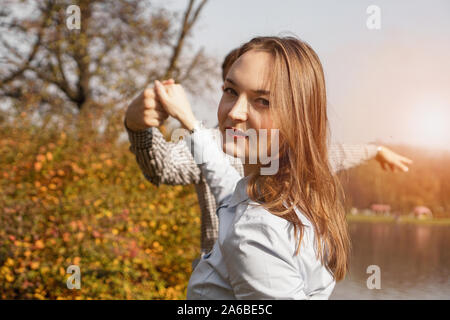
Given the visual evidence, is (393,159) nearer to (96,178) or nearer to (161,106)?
(161,106)

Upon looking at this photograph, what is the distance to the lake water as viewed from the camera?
2.74 meters

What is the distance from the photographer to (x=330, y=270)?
930mm

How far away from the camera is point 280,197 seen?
2.88ft

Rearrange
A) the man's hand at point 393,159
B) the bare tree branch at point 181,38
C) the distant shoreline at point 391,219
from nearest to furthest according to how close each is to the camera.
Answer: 1. the man's hand at point 393,159
2. the distant shoreline at point 391,219
3. the bare tree branch at point 181,38

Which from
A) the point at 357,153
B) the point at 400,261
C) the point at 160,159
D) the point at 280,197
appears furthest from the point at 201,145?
the point at 400,261

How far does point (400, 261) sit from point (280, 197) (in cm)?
242

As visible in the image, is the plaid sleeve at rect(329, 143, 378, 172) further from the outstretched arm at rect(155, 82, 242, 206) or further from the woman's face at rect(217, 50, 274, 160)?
the woman's face at rect(217, 50, 274, 160)

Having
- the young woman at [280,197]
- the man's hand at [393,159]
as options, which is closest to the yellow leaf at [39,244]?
the man's hand at [393,159]

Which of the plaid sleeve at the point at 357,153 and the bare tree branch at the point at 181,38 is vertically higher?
the bare tree branch at the point at 181,38

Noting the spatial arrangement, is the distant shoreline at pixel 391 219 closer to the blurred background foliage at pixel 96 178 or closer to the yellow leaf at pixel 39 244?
the blurred background foliage at pixel 96 178

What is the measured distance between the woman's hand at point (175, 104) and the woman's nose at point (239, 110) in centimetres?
23

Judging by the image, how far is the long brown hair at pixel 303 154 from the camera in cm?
90

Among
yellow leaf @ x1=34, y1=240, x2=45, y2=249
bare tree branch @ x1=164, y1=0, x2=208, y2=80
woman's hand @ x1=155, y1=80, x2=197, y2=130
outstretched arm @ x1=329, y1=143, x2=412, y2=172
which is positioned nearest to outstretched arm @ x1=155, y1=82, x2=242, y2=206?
woman's hand @ x1=155, y1=80, x2=197, y2=130

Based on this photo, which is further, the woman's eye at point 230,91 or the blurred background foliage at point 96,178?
the blurred background foliage at point 96,178
